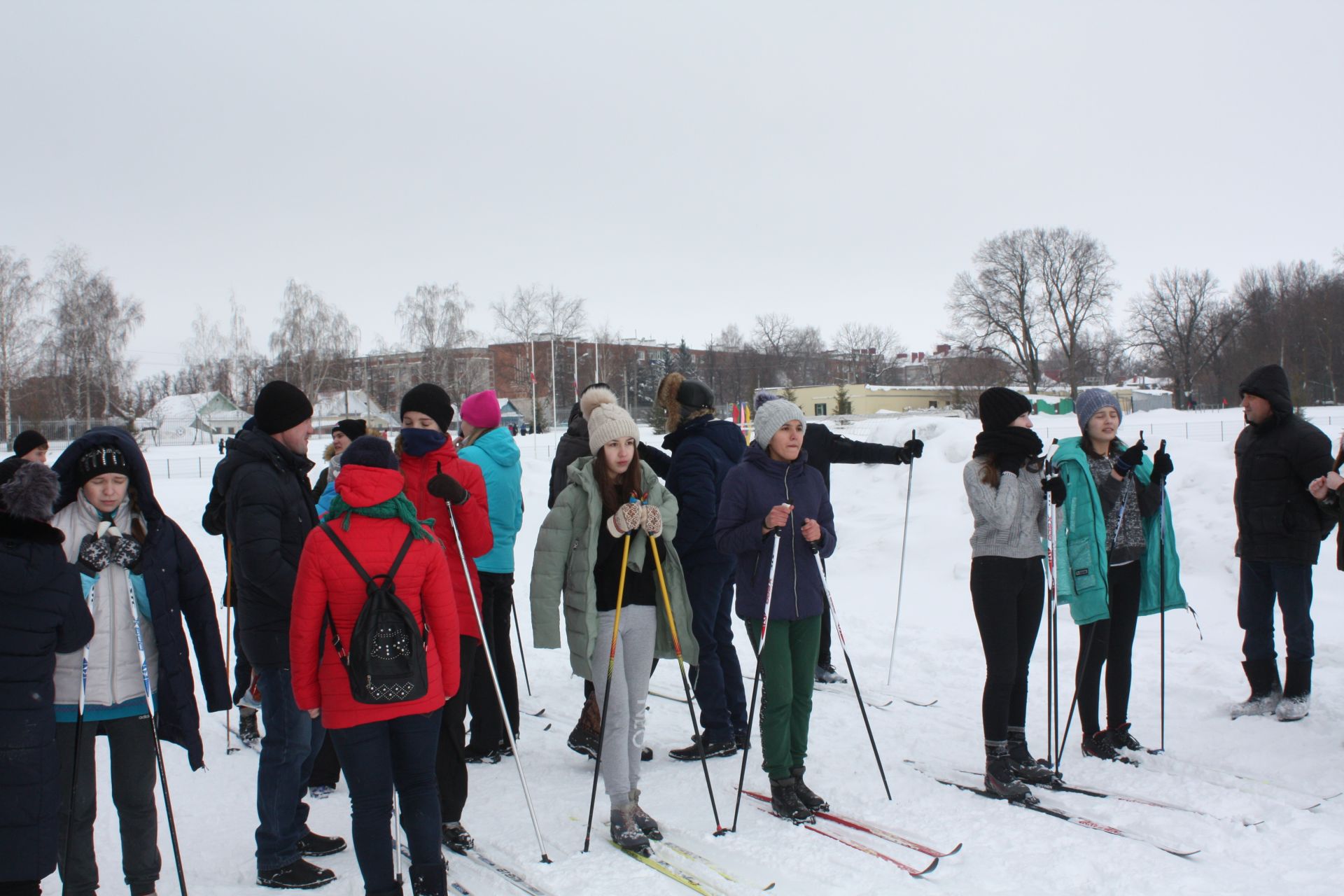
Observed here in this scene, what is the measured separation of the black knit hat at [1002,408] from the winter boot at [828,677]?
94.7 inches

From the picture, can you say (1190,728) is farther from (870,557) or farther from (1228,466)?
(1228,466)

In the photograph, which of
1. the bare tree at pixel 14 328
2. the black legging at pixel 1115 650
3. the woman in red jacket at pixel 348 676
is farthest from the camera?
the bare tree at pixel 14 328

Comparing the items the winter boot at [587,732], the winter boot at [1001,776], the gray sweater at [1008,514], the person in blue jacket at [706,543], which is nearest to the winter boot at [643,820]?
the person in blue jacket at [706,543]

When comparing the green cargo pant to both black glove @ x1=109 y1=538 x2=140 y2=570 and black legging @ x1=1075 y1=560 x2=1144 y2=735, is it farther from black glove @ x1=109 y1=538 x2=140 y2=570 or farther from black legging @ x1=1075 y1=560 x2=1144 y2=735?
black glove @ x1=109 y1=538 x2=140 y2=570

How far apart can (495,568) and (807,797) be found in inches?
80.3

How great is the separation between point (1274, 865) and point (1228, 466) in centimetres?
936

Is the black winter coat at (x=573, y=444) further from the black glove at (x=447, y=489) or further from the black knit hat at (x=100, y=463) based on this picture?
the black knit hat at (x=100, y=463)

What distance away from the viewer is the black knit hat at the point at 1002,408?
4.31 meters

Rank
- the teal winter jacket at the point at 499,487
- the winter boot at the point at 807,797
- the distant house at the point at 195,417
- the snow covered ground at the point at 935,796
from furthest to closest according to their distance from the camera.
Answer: the distant house at the point at 195,417, the teal winter jacket at the point at 499,487, the winter boot at the point at 807,797, the snow covered ground at the point at 935,796

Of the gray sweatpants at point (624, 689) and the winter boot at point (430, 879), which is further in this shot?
the gray sweatpants at point (624, 689)

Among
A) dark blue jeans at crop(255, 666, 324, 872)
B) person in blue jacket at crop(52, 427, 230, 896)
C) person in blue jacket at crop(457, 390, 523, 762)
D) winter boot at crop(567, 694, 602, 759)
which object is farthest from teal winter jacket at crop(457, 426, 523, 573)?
person in blue jacket at crop(52, 427, 230, 896)

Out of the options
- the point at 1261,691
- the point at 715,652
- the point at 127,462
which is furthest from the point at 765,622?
the point at 1261,691

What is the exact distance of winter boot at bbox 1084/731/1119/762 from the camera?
14.6 ft

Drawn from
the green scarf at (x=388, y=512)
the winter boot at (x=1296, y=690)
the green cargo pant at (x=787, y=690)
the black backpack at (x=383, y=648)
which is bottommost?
the winter boot at (x=1296, y=690)
